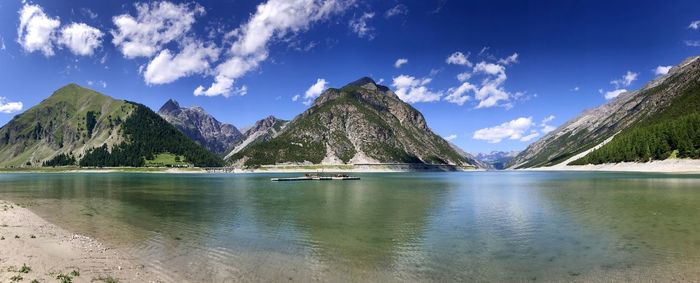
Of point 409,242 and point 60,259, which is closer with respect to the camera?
point 60,259

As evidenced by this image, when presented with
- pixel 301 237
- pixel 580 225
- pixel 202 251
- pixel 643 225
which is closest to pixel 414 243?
pixel 301 237

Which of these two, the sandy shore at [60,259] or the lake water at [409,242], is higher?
the sandy shore at [60,259]

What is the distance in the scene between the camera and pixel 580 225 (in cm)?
3675

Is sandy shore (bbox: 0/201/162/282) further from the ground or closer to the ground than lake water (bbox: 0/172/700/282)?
further from the ground

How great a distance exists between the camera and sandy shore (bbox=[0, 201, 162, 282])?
1848 cm

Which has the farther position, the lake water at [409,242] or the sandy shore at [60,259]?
the lake water at [409,242]

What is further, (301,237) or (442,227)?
(442,227)

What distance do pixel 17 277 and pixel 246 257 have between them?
10.7 metres

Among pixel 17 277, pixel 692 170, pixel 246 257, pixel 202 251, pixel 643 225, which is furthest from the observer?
pixel 692 170

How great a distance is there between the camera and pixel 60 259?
72.1 feet

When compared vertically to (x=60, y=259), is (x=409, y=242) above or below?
below

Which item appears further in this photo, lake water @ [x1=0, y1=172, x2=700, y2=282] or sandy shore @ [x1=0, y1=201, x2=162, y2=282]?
lake water @ [x1=0, y1=172, x2=700, y2=282]

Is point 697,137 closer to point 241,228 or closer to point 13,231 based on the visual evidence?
point 241,228

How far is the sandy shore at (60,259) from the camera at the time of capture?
1848 cm
